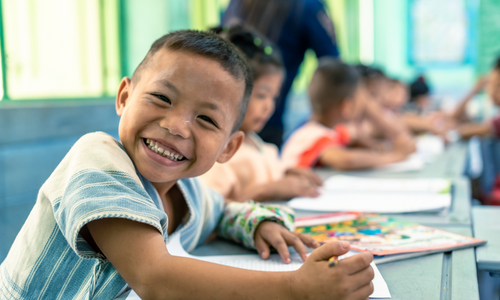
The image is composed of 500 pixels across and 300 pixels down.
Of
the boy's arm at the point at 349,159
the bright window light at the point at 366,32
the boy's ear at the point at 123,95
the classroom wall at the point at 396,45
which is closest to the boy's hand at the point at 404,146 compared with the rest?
the boy's arm at the point at 349,159

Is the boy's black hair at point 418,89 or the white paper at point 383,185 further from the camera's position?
the boy's black hair at point 418,89

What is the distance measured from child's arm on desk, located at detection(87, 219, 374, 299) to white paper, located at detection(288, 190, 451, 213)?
52 cm

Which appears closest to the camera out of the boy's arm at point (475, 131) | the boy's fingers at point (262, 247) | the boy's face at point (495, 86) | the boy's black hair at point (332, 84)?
the boy's fingers at point (262, 247)

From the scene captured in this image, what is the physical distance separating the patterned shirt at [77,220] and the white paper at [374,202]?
19.7 inches

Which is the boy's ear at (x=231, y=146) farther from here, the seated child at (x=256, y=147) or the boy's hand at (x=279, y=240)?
the seated child at (x=256, y=147)

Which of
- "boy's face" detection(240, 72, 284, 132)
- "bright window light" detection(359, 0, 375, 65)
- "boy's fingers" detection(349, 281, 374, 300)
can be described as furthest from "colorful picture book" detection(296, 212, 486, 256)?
"bright window light" detection(359, 0, 375, 65)

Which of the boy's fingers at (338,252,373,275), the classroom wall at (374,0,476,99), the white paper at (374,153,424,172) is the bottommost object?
the white paper at (374,153,424,172)

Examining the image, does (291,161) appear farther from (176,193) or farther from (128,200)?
(128,200)

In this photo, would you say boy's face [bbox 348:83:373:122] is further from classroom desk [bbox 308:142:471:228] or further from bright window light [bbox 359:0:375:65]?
bright window light [bbox 359:0:375:65]

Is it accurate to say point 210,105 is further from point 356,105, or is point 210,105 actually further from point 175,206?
point 356,105

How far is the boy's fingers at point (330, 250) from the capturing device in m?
0.46

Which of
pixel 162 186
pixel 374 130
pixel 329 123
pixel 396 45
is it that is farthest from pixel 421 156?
pixel 396 45

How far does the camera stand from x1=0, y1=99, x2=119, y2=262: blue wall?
1499 mm

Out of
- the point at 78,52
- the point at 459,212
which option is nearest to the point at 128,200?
the point at 459,212
